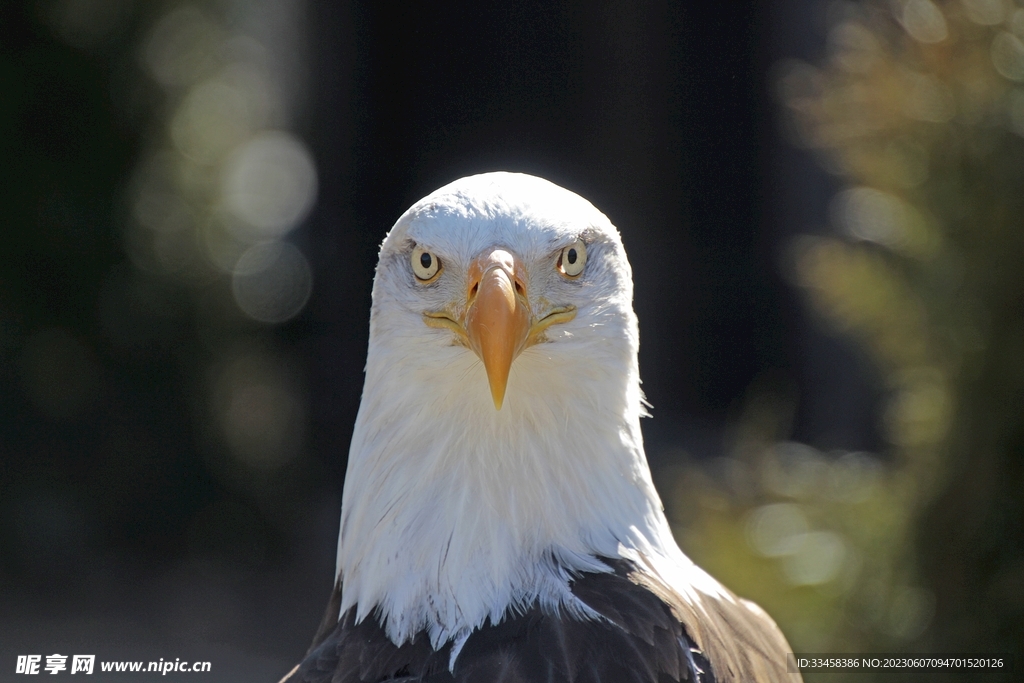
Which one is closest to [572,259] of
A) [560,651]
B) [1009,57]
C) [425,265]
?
[425,265]

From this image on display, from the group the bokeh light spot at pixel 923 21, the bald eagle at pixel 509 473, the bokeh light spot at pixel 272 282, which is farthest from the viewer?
the bokeh light spot at pixel 272 282

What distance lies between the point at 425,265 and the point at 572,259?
26 cm

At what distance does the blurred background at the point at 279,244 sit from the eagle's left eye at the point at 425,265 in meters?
2.62

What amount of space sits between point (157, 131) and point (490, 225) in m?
3.77

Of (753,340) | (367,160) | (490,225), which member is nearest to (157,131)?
(367,160)

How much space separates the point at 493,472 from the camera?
1.98 meters

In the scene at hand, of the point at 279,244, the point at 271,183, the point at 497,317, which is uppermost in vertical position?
the point at 271,183

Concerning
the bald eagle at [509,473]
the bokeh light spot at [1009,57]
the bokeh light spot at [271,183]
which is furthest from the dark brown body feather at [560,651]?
the bokeh light spot at [271,183]

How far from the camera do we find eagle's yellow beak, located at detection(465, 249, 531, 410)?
176 cm

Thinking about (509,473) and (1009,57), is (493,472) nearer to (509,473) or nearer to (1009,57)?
(509,473)

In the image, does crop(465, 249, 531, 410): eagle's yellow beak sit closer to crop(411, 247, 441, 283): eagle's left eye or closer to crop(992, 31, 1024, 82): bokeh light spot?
crop(411, 247, 441, 283): eagle's left eye

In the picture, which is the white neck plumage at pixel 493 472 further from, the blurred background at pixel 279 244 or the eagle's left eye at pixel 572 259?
the blurred background at pixel 279 244

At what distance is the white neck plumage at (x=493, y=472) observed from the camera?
1.93m

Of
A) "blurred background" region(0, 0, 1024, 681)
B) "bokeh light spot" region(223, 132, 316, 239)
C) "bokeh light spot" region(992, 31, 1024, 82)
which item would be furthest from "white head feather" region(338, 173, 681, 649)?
"bokeh light spot" region(223, 132, 316, 239)
